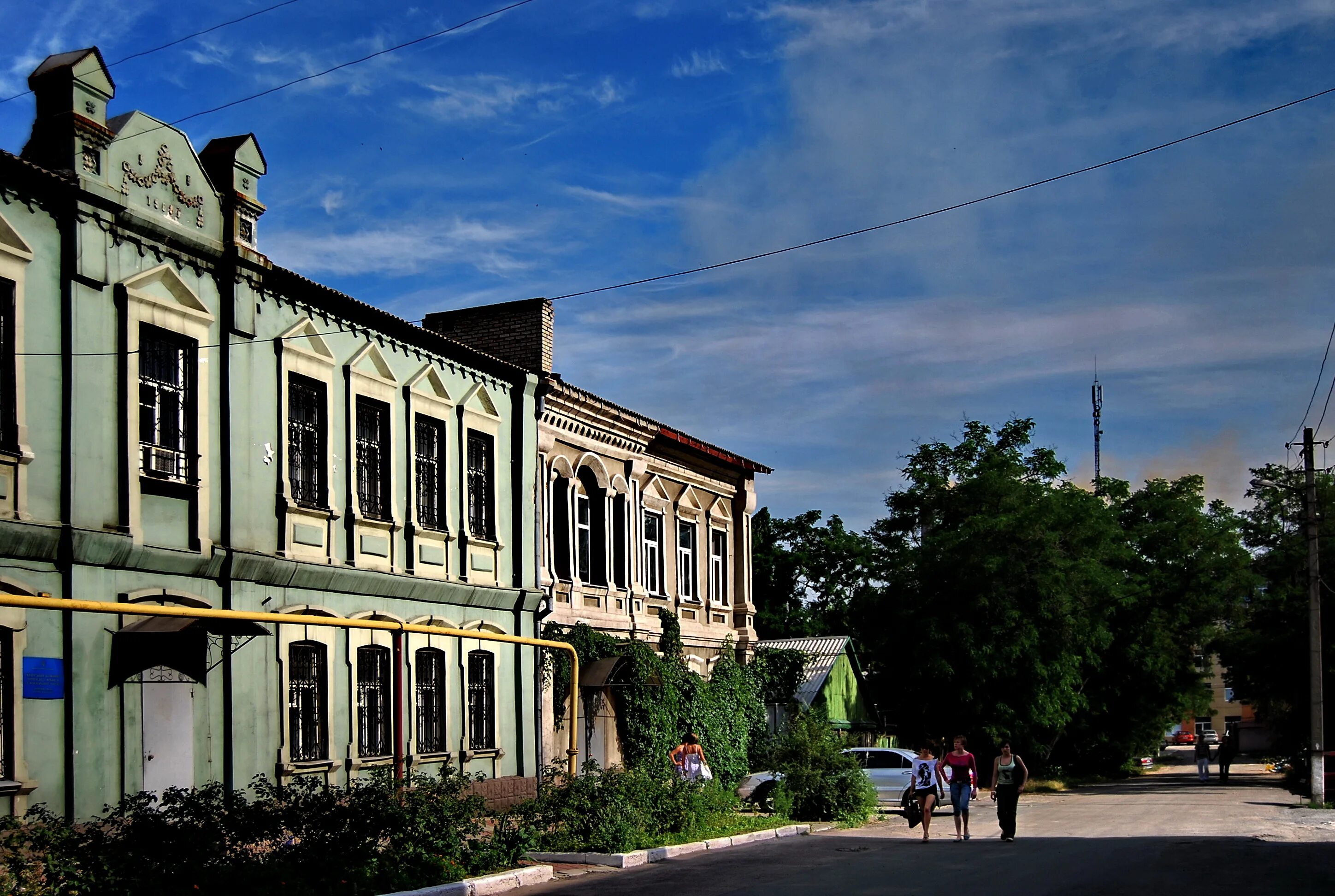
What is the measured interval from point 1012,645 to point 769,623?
62.1ft

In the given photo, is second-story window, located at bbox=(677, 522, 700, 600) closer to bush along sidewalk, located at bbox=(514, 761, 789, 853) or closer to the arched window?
the arched window

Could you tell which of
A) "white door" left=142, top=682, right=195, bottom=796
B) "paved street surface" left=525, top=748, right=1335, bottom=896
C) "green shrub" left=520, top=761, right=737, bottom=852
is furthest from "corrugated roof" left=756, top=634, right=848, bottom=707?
"white door" left=142, top=682, right=195, bottom=796

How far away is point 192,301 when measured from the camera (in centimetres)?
1742

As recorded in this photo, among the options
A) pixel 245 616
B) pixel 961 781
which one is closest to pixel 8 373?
pixel 245 616

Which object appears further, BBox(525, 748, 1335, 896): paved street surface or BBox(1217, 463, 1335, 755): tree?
BBox(1217, 463, 1335, 755): tree

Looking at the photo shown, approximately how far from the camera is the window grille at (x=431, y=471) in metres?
22.6

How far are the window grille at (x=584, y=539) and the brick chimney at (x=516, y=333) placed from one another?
118 inches

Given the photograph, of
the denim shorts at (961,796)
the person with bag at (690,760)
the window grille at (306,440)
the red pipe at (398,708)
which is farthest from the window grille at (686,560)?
the red pipe at (398,708)

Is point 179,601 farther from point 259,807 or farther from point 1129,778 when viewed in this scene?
point 1129,778

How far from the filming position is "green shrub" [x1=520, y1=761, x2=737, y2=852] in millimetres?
17234

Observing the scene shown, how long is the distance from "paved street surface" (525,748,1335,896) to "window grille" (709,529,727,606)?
24.8 feet

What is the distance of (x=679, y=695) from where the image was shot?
29328mm

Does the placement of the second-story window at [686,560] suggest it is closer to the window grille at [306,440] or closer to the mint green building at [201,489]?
the mint green building at [201,489]

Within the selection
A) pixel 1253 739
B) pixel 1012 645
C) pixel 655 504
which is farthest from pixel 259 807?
pixel 1253 739
